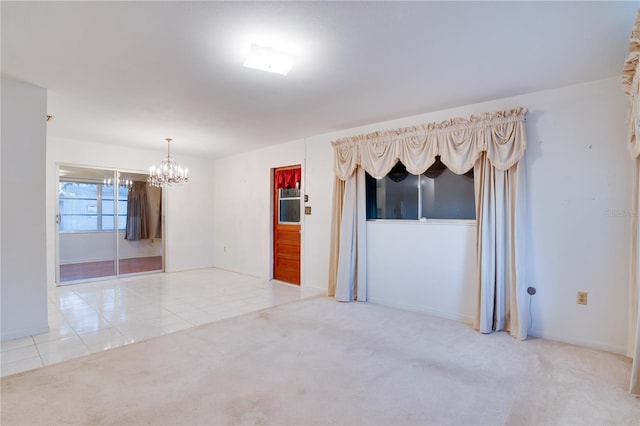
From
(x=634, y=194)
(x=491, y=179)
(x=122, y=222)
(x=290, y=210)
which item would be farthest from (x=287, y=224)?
(x=634, y=194)

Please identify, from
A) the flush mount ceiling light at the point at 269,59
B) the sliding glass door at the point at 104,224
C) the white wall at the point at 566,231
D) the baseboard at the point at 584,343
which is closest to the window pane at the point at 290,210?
the white wall at the point at 566,231

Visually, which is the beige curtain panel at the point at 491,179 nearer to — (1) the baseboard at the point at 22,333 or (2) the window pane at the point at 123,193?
(1) the baseboard at the point at 22,333

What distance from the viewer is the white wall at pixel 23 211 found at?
2967mm

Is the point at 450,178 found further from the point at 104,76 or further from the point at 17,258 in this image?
the point at 17,258

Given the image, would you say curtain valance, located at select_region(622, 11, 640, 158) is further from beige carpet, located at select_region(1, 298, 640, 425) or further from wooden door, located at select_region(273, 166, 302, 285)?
wooden door, located at select_region(273, 166, 302, 285)

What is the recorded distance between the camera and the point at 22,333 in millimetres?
3047

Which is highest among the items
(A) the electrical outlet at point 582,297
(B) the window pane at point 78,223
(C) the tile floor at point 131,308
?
(B) the window pane at point 78,223

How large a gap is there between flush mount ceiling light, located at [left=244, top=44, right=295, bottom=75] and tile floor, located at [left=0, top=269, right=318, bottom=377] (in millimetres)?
2703

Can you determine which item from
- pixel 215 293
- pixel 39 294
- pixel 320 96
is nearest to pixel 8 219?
pixel 39 294

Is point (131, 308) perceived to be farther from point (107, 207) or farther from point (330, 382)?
point (330, 382)

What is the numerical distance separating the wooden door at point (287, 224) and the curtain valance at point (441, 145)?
125 cm

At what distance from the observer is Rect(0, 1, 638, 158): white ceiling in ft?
6.30

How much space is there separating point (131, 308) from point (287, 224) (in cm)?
262

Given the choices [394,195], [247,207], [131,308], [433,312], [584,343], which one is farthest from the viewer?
[247,207]
